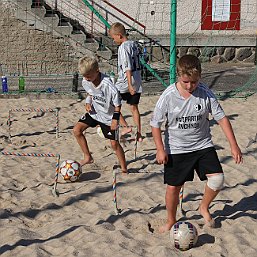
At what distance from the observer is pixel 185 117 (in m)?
4.79

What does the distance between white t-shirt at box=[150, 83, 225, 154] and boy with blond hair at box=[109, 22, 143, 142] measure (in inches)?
123

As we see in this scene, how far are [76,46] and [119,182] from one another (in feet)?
35.7

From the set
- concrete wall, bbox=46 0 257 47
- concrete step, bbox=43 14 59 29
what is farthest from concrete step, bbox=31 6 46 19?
concrete wall, bbox=46 0 257 47

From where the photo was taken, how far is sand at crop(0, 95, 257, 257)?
15.7 ft

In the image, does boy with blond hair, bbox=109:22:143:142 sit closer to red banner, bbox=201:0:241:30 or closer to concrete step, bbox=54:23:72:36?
concrete step, bbox=54:23:72:36

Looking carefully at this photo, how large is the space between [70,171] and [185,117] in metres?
2.18

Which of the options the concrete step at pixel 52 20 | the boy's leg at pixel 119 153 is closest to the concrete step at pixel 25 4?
the concrete step at pixel 52 20

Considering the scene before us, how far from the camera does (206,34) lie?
65.7 ft

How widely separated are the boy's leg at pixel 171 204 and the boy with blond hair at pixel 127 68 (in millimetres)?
2996

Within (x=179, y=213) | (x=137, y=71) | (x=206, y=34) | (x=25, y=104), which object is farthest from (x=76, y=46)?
(x=179, y=213)

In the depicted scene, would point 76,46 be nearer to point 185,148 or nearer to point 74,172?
point 74,172

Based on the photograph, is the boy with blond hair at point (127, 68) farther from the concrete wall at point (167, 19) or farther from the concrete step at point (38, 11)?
the concrete wall at point (167, 19)

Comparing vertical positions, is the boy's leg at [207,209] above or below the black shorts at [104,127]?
below

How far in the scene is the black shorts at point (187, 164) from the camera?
16.1 ft
